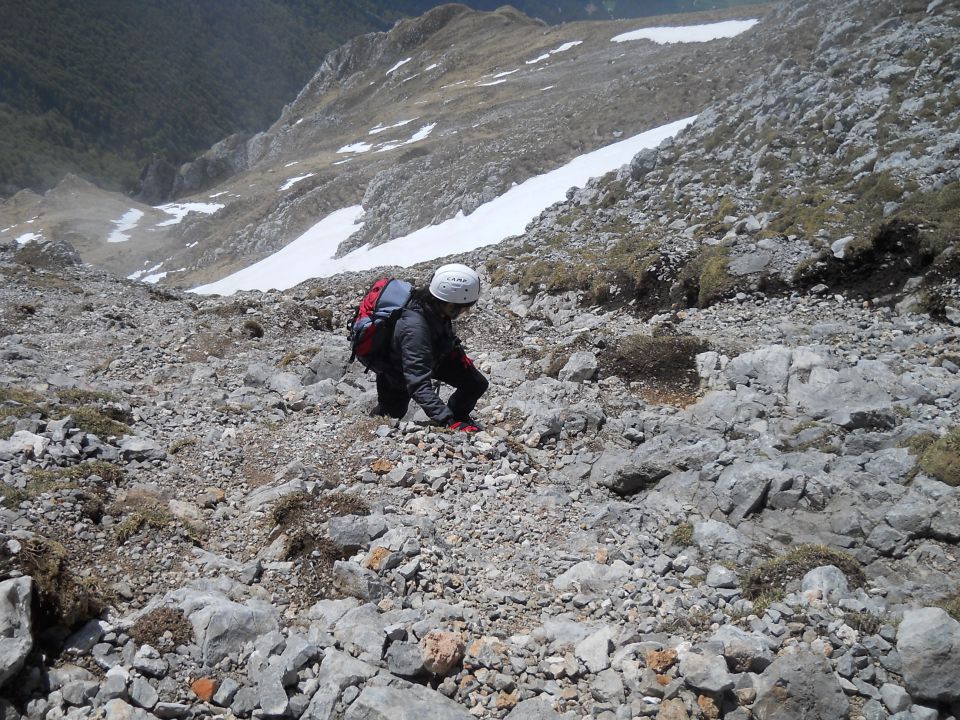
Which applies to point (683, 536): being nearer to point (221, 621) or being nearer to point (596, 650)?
point (596, 650)

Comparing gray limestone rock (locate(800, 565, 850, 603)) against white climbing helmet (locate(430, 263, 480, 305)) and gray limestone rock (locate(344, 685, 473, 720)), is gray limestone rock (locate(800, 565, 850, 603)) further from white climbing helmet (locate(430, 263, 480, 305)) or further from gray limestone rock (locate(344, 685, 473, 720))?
white climbing helmet (locate(430, 263, 480, 305))

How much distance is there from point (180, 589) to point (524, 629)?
3.21 metres

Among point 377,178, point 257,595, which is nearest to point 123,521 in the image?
point 257,595

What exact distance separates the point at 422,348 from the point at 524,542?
3145 millimetres

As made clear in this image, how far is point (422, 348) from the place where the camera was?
880cm

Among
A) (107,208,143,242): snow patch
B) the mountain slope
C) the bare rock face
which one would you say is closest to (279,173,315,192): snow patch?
the mountain slope

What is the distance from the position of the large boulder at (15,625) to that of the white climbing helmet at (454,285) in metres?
5.62

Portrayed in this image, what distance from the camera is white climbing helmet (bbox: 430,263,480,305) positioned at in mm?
8734

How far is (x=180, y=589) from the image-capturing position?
578cm

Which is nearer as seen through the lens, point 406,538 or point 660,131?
point 406,538

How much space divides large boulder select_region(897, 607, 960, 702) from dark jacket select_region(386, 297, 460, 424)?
5983mm

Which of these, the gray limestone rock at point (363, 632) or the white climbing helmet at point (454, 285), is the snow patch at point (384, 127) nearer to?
the white climbing helmet at point (454, 285)

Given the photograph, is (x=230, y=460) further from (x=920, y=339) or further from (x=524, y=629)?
(x=920, y=339)

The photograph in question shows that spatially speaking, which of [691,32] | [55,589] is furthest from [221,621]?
[691,32]
